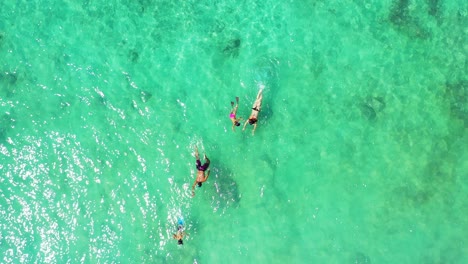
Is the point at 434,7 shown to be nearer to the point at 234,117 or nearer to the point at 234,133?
the point at 234,117

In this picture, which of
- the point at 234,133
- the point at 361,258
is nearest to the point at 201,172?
the point at 234,133

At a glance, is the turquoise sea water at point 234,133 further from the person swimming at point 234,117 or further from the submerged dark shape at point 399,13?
the person swimming at point 234,117

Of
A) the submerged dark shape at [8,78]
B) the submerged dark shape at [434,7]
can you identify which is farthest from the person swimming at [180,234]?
the submerged dark shape at [434,7]

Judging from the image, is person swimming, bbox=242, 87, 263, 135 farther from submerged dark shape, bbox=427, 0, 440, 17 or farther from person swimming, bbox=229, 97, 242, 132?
submerged dark shape, bbox=427, 0, 440, 17

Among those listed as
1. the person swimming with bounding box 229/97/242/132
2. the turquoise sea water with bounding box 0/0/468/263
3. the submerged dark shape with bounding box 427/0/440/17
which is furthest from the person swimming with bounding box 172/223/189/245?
the submerged dark shape with bounding box 427/0/440/17

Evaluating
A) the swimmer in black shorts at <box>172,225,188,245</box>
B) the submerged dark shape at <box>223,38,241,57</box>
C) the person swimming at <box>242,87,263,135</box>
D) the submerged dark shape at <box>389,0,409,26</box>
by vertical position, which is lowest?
the swimmer in black shorts at <box>172,225,188,245</box>

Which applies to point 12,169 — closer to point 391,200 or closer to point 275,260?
point 275,260
